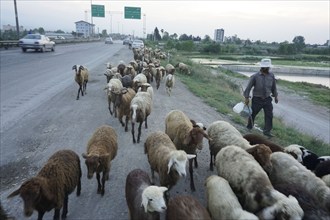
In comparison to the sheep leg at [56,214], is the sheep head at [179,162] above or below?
above

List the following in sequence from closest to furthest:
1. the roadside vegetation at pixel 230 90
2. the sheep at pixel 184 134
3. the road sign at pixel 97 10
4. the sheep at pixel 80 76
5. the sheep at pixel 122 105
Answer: the sheep at pixel 184 134
the sheep at pixel 122 105
the roadside vegetation at pixel 230 90
the sheep at pixel 80 76
the road sign at pixel 97 10

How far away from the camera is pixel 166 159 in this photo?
567 centimetres

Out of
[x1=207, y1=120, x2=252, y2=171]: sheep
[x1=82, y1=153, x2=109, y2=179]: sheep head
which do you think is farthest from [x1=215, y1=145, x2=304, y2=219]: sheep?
[x1=82, y1=153, x2=109, y2=179]: sheep head

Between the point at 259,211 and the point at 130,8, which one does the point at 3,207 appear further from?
the point at 130,8

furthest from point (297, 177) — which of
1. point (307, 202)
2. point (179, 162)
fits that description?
point (179, 162)

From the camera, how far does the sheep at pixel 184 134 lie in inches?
248

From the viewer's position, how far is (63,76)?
18.8 meters

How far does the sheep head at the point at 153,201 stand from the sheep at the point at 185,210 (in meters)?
0.19

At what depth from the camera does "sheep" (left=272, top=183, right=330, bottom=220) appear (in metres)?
4.35

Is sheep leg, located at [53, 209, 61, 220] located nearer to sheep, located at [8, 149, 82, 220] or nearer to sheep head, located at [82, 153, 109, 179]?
sheep, located at [8, 149, 82, 220]

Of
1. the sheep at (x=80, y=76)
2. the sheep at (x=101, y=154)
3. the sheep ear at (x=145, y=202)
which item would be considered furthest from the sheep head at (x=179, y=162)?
the sheep at (x=80, y=76)

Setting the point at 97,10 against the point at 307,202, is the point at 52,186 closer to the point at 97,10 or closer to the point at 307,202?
the point at 307,202

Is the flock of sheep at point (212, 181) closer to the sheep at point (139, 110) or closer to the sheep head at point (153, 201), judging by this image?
the sheep head at point (153, 201)

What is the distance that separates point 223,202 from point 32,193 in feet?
9.27
